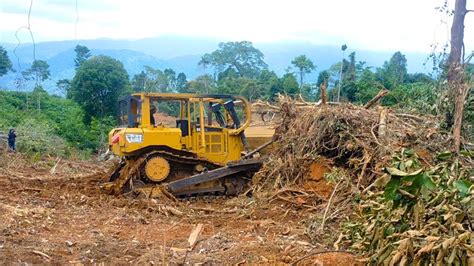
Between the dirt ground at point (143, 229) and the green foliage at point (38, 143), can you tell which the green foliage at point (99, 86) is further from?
the dirt ground at point (143, 229)

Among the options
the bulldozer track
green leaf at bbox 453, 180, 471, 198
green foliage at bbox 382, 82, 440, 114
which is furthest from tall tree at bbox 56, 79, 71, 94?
green leaf at bbox 453, 180, 471, 198

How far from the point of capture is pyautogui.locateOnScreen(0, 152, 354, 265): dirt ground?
225 inches

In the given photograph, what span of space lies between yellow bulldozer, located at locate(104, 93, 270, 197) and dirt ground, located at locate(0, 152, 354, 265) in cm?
38

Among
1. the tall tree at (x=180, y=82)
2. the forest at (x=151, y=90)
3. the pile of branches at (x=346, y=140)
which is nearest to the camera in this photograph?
the pile of branches at (x=346, y=140)

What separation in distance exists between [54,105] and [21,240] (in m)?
39.2

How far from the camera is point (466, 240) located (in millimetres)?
3777

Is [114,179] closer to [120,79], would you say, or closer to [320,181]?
[320,181]

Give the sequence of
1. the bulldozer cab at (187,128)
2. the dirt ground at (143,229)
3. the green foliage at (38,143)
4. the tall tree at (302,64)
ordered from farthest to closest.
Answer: the tall tree at (302,64) < the green foliage at (38,143) < the bulldozer cab at (187,128) < the dirt ground at (143,229)

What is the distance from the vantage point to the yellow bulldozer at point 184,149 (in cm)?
1037

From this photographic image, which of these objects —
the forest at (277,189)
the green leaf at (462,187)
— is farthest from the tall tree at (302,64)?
the green leaf at (462,187)

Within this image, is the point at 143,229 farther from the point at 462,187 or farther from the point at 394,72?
the point at 394,72

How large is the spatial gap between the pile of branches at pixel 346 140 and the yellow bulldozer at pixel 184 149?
43.3 inches

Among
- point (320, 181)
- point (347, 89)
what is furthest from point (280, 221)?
point (347, 89)

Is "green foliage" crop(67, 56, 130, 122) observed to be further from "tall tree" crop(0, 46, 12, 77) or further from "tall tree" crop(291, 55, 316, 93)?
"tall tree" crop(291, 55, 316, 93)
